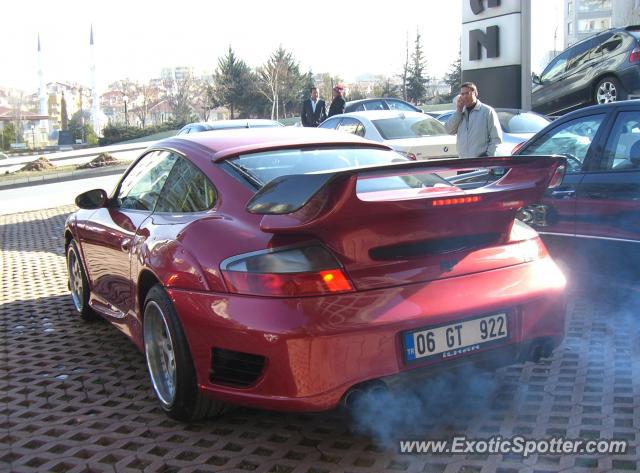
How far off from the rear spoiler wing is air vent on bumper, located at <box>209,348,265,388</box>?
61cm

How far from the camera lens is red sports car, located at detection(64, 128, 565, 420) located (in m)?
2.68

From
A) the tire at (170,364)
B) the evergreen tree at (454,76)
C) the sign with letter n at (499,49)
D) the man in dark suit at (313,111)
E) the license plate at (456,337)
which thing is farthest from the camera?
the evergreen tree at (454,76)

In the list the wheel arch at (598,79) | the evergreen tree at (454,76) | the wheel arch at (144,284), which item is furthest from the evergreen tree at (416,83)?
the wheel arch at (144,284)

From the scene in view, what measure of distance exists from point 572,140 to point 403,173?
2728mm

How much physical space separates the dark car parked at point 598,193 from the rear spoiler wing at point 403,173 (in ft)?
4.14

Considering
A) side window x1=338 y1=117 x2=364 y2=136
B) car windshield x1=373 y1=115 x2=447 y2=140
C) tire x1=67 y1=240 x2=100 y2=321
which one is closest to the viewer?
tire x1=67 y1=240 x2=100 y2=321

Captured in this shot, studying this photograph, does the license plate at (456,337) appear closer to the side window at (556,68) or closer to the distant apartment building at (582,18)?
the side window at (556,68)

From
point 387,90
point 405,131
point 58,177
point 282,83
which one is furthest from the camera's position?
point 282,83

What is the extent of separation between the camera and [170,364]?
3.34 m

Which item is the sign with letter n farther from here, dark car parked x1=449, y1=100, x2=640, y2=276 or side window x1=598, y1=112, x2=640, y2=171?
side window x1=598, y1=112, x2=640, y2=171

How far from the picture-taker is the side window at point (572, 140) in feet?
15.6

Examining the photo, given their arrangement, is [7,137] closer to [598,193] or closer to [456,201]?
[598,193]

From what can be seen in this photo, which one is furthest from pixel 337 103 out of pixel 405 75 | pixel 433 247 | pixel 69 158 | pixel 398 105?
pixel 405 75

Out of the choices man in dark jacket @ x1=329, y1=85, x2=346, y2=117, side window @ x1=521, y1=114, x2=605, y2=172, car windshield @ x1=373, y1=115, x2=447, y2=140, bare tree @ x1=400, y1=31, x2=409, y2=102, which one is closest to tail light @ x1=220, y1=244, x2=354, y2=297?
side window @ x1=521, y1=114, x2=605, y2=172
